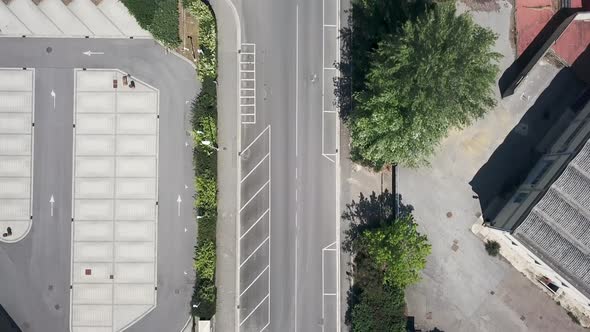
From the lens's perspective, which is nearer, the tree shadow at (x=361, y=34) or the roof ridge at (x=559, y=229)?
the roof ridge at (x=559, y=229)

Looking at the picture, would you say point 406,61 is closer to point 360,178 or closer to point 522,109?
point 360,178

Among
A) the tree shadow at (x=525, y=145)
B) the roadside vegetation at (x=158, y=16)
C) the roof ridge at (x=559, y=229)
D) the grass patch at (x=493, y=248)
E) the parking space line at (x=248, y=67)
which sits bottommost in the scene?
the grass patch at (x=493, y=248)

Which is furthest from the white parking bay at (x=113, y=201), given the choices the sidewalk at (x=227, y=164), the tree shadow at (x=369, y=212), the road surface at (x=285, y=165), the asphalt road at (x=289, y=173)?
the tree shadow at (x=369, y=212)

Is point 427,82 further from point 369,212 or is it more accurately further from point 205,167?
point 205,167

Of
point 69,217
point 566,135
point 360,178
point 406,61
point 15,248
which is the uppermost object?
point 406,61

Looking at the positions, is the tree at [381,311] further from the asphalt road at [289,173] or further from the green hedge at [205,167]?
the green hedge at [205,167]

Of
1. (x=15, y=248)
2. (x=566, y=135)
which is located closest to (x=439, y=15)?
(x=566, y=135)

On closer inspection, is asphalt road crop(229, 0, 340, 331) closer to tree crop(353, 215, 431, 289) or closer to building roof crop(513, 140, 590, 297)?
tree crop(353, 215, 431, 289)
